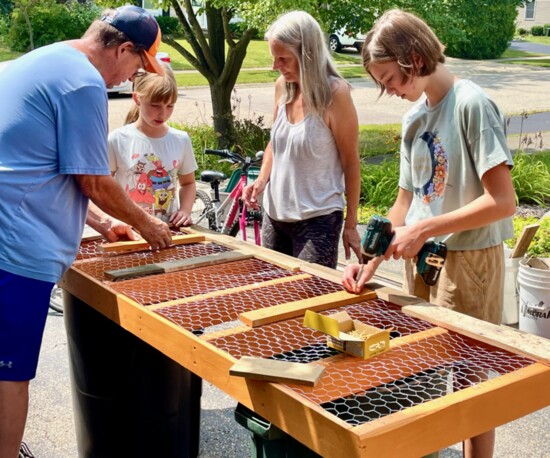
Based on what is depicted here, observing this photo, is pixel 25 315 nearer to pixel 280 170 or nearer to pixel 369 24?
pixel 280 170

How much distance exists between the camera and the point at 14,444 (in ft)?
9.32

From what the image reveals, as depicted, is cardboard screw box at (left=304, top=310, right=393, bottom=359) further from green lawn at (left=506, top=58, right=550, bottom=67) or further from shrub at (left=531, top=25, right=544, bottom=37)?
shrub at (left=531, top=25, right=544, bottom=37)

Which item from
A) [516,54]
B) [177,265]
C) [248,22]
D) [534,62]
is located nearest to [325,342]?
[177,265]

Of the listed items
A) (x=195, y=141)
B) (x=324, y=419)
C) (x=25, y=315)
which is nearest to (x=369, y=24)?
(x=195, y=141)

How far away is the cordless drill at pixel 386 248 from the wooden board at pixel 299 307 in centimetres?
16

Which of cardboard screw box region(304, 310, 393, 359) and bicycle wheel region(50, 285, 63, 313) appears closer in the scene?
cardboard screw box region(304, 310, 393, 359)

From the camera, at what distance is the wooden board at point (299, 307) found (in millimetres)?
2508

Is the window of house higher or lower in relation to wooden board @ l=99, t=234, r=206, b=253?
higher

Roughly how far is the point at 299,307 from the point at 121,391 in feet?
3.67

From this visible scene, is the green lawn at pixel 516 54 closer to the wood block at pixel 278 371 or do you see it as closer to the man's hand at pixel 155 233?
the man's hand at pixel 155 233

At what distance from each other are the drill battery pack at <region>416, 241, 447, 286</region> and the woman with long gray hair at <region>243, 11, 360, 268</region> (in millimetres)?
959

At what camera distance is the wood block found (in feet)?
6.59

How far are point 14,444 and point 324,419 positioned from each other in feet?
4.89

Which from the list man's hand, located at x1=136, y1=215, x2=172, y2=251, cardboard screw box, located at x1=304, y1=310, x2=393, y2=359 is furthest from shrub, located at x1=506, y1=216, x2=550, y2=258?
cardboard screw box, located at x1=304, y1=310, x2=393, y2=359
